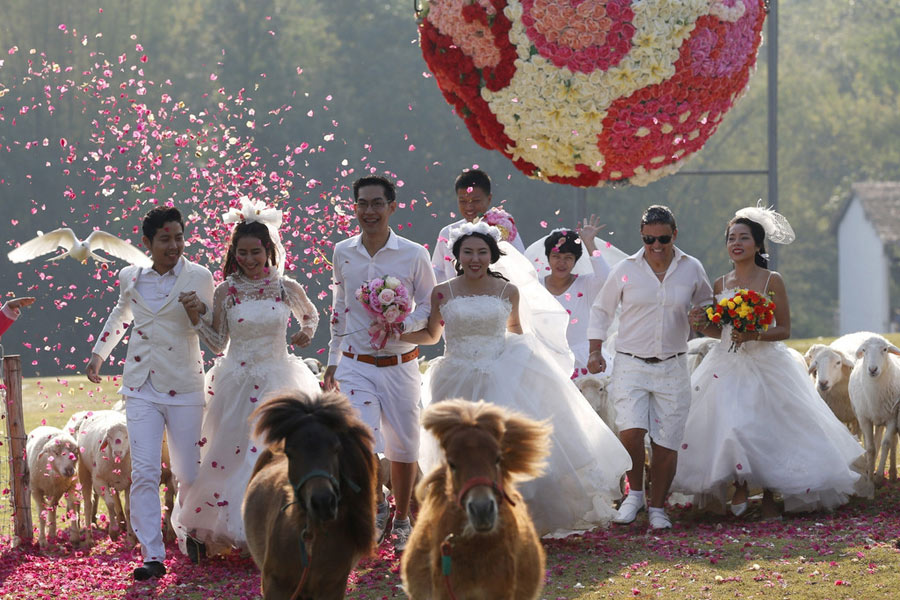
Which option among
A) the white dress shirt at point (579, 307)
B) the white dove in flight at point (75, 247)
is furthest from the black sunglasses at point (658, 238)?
the white dove in flight at point (75, 247)

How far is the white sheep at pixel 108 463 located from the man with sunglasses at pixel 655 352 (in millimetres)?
3689

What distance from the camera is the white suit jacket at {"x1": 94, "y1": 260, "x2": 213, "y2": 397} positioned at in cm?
802

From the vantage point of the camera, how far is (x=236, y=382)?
26.6 feet

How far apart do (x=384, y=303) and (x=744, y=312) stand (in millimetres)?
2663

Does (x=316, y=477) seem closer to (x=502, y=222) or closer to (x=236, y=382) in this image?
(x=236, y=382)

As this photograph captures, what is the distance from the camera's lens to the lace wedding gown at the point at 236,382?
8.04 metres

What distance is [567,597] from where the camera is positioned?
22.7 feet

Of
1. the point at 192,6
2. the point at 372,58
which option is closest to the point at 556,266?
Result: the point at 372,58

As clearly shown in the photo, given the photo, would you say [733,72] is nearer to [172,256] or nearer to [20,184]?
[172,256]

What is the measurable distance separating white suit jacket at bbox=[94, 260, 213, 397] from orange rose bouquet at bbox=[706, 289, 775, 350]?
3.56 metres

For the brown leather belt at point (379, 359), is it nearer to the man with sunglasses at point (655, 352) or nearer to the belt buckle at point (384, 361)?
the belt buckle at point (384, 361)

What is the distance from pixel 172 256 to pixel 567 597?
11.2 feet

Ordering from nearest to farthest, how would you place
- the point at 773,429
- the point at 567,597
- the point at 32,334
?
1. the point at 567,597
2. the point at 773,429
3. the point at 32,334

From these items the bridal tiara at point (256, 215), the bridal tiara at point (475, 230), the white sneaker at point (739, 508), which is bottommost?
the white sneaker at point (739, 508)
